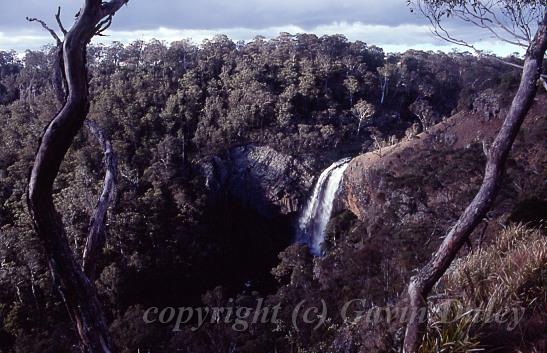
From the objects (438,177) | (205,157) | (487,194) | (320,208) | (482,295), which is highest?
(487,194)

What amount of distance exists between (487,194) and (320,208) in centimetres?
2139

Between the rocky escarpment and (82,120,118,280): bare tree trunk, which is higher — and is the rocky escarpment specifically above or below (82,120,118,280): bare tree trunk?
below

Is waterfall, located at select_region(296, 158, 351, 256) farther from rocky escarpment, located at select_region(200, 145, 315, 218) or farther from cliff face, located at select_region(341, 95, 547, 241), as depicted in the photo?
rocky escarpment, located at select_region(200, 145, 315, 218)

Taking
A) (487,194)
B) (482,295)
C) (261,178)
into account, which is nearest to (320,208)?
(261,178)

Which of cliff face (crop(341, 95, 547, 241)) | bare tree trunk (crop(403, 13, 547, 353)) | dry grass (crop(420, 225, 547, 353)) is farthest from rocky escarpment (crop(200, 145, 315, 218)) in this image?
bare tree trunk (crop(403, 13, 547, 353))

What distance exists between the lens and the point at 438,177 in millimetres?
17219

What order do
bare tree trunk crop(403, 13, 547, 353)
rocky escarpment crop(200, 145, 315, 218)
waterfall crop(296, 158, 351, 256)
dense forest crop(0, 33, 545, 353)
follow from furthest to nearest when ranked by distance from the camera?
rocky escarpment crop(200, 145, 315, 218) → waterfall crop(296, 158, 351, 256) → dense forest crop(0, 33, 545, 353) → bare tree trunk crop(403, 13, 547, 353)

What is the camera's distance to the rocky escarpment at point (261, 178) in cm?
2795

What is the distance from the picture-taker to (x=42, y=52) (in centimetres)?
4294

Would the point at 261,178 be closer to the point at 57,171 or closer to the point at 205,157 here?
the point at 205,157

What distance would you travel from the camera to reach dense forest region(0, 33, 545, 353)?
15.0 m

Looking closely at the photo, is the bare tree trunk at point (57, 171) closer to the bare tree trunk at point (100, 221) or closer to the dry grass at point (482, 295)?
the bare tree trunk at point (100, 221)

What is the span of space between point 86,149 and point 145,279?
30.6 feet

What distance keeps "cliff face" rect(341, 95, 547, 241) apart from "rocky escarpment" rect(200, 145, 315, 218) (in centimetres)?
448
